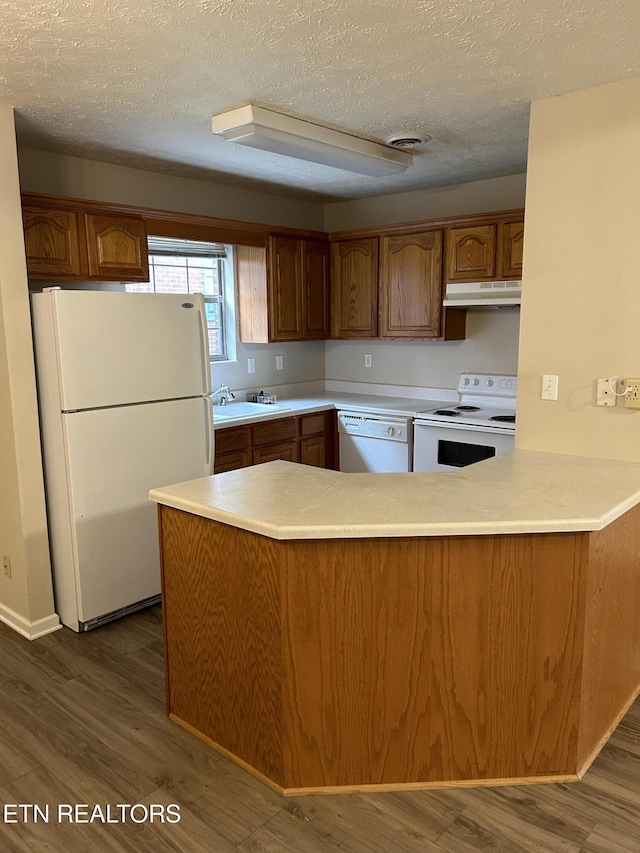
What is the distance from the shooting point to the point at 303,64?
7.53 feet

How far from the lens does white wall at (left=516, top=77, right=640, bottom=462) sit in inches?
100.0

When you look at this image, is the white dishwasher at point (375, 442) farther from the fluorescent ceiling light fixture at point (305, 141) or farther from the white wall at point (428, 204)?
the fluorescent ceiling light fixture at point (305, 141)

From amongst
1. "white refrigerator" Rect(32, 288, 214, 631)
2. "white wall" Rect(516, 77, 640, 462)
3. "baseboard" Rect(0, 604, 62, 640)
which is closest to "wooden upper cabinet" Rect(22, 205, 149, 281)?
"white refrigerator" Rect(32, 288, 214, 631)

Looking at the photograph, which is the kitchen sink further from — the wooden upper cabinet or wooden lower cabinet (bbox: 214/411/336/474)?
the wooden upper cabinet

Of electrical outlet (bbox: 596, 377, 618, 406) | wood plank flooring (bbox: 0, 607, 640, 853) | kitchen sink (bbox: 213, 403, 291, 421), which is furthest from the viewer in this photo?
kitchen sink (bbox: 213, 403, 291, 421)

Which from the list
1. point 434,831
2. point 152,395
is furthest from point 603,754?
point 152,395

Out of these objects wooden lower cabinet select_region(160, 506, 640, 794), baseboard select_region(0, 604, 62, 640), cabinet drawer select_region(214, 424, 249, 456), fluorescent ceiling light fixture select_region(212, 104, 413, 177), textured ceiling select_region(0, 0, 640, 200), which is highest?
textured ceiling select_region(0, 0, 640, 200)

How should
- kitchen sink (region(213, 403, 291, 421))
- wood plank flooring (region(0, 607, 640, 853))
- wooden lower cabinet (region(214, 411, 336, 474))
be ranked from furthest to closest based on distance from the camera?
1. kitchen sink (region(213, 403, 291, 421))
2. wooden lower cabinet (region(214, 411, 336, 474))
3. wood plank flooring (region(0, 607, 640, 853))

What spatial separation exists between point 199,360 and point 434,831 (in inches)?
97.6

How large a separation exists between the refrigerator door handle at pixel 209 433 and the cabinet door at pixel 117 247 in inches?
33.1

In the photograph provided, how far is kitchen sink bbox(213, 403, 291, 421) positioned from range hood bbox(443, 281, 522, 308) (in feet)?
4.41

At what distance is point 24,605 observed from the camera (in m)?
3.18

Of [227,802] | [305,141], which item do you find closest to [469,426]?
[305,141]

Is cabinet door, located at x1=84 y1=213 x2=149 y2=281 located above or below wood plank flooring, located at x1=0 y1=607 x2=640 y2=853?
above
